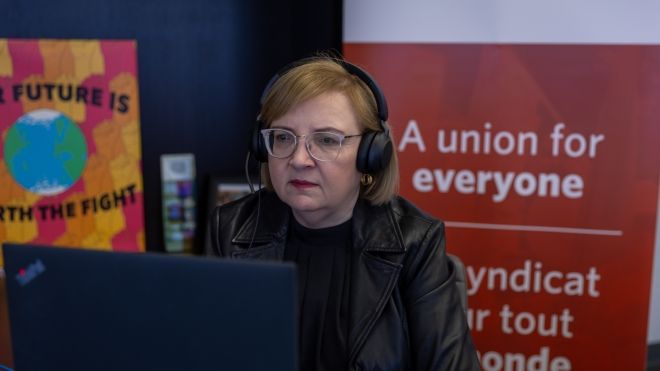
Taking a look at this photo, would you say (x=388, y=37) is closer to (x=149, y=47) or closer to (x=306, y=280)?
(x=149, y=47)

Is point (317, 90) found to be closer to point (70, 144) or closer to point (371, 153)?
point (371, 153)

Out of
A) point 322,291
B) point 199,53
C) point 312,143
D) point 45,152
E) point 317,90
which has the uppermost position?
point 199,53

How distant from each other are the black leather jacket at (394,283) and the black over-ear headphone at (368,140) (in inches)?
5.4

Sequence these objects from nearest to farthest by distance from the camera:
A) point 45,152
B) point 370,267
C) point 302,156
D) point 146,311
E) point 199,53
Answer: point 146,311
point 302,156
point 370,267
point 45,152
point 199,53

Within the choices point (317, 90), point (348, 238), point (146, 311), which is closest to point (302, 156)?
point (317, 90)

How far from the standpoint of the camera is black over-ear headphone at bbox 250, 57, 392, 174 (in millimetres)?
1362

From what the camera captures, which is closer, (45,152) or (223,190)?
(45,152)

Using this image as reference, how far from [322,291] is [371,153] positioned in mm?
317

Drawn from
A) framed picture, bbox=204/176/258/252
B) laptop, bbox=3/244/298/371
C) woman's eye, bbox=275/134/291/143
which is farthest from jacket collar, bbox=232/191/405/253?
framed picture, bbox=204/176/258/252

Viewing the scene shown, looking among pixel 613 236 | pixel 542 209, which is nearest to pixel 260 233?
pixel 542 209

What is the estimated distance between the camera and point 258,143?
4.67 ft

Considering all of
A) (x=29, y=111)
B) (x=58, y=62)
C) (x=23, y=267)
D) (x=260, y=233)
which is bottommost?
(x=260, y=233)

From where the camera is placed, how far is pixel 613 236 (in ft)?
7.52

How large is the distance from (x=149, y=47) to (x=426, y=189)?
44.0 inches
